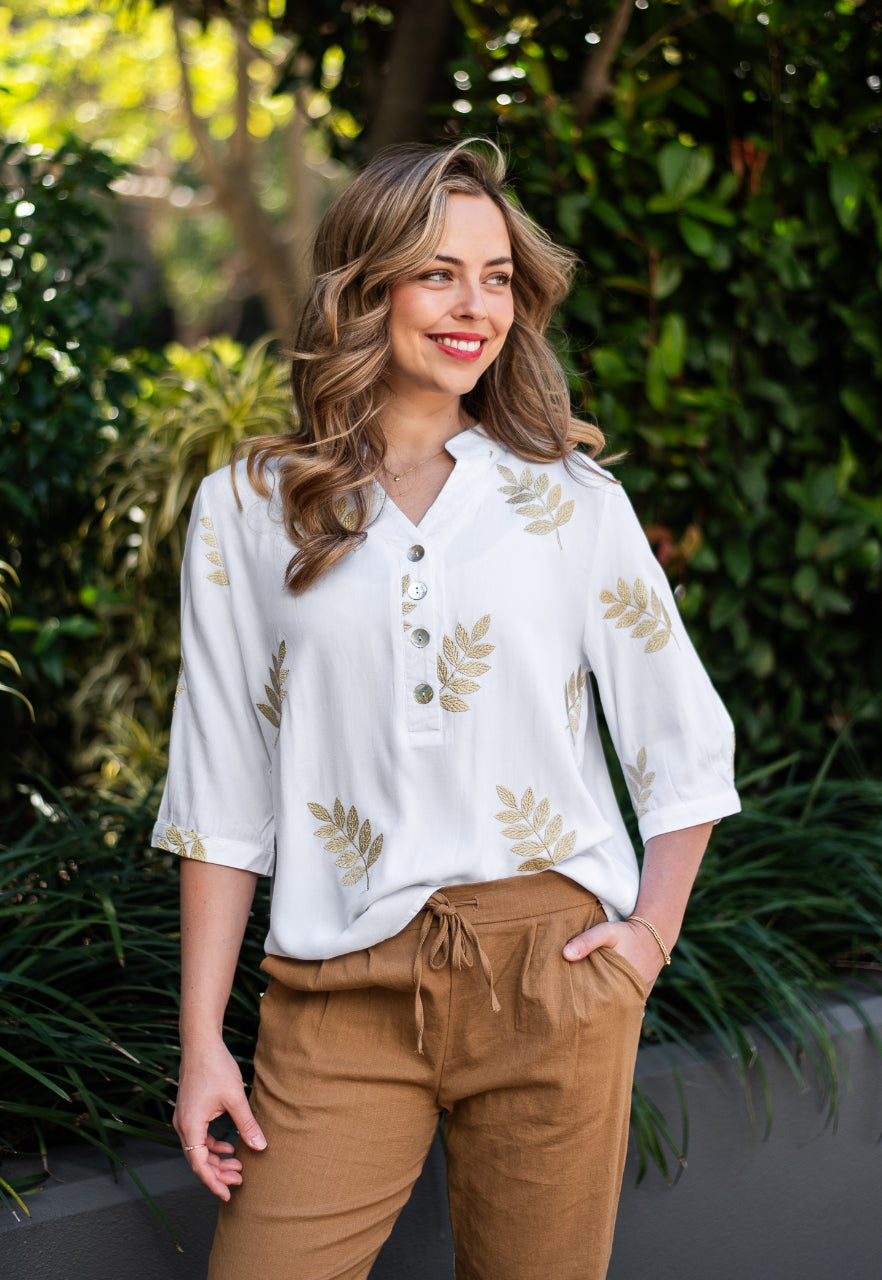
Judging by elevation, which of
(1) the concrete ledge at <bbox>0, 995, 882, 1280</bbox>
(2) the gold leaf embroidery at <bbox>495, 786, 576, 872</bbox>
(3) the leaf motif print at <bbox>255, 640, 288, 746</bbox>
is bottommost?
A: (1) the concrete ledge at <bbox>0, 995, 882, 1280</bbox>

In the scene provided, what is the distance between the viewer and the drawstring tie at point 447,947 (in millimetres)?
1581

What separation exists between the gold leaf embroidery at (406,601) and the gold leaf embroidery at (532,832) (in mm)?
241

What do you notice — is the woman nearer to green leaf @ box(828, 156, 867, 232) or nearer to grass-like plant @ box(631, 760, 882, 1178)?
grass-like plant @ box(631, 760, 882, 1178)

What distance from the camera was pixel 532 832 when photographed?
165cm

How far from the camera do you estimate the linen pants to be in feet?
5.23

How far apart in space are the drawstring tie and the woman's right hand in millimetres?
245

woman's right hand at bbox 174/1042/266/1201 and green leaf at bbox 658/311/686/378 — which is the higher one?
green leaf at bbox 658/311/686/378

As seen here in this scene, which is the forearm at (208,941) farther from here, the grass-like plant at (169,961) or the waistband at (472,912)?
the grass-like plant at (169,961)

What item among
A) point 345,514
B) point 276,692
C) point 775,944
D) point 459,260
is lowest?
point 775,944

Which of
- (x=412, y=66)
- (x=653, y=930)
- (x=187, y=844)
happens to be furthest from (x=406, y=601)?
(x=412, y=66)

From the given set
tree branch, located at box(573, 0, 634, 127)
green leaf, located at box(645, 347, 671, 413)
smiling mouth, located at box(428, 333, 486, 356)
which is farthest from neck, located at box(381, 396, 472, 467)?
tree branch, located at box(573, 0, 634, 127)

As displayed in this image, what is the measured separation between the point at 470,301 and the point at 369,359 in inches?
6.2

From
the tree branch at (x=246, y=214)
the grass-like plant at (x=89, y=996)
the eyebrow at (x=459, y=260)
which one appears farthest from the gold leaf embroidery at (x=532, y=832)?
the tree branch at (x=246, y=214)

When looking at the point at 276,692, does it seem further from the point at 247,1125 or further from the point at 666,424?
the point at 666,424
